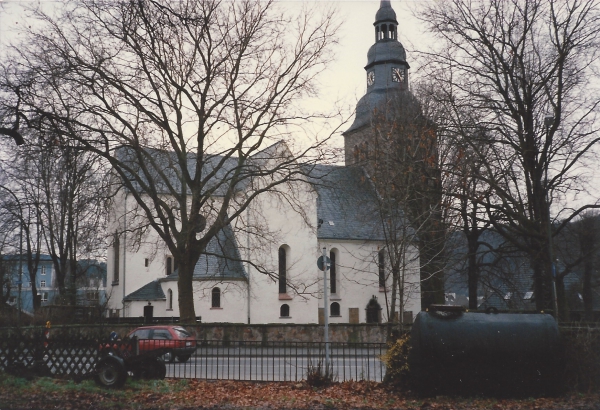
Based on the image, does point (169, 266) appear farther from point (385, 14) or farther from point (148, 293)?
point (385, 14)

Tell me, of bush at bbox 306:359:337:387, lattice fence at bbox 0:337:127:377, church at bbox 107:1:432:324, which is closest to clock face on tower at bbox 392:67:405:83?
church at bbox 107:1:432:324

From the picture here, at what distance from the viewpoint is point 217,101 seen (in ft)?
82.9

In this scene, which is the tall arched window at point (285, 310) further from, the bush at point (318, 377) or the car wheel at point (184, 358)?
the bush at point (318, 377)

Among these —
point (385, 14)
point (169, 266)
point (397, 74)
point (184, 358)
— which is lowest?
point (184, 358)

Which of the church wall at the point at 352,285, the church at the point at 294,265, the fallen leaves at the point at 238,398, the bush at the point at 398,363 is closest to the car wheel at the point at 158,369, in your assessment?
the fallen leaves at the point at 238,398

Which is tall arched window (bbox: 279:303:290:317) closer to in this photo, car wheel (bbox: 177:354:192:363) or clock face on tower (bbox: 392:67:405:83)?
clock face on tower (bbox: 392:67:405:83)

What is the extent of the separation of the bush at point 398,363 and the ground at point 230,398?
0.24 metres

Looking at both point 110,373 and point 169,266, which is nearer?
point 110,373

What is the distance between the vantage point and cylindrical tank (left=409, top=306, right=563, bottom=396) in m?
11.0

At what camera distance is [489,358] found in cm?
1100

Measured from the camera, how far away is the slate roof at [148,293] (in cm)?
4344

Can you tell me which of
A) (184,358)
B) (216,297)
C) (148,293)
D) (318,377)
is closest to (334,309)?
(216,297)

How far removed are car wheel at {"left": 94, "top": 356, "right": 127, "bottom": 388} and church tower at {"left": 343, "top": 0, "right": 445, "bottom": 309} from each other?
24.8 feet

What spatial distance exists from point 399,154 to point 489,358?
1670 cm
